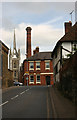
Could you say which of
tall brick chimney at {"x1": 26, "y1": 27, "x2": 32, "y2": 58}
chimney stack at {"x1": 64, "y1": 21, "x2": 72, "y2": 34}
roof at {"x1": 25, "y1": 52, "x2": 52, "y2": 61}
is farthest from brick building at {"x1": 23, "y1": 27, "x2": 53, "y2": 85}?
chimney stack at {"x1": 64, "y1": 21, "x2": 72, "y2": 34}

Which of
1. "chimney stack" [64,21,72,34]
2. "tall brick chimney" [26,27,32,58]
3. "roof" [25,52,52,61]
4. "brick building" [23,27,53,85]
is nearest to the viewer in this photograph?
"chimney stack" [64,21,72,34]

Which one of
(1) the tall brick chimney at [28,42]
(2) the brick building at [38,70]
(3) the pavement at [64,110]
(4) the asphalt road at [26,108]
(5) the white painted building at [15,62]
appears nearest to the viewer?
(3) the pavement at [64,110]

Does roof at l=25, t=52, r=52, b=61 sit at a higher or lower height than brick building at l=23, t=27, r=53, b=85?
higher

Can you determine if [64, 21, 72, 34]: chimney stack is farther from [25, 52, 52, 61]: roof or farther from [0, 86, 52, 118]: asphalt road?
[25, 52, 52, 61]: roof

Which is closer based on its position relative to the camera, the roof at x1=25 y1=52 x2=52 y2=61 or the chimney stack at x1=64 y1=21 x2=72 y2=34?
the chimney stack at x1=64 y1=21 x2=72 y2=34

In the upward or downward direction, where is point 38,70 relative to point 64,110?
upward

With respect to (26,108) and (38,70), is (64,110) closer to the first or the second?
(26,108)

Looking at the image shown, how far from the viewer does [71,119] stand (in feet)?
30.8

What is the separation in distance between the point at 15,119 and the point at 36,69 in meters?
60.0

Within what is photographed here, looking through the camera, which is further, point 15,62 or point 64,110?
point 15,62

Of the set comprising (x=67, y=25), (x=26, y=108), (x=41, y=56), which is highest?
(x=67, y=25)

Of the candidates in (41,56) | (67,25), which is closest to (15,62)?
(41,56)

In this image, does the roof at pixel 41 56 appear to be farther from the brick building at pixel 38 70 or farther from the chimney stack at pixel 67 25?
the chimney stack at pixel 67 25

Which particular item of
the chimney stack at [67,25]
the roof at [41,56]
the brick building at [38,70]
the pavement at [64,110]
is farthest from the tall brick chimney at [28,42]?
the pavement at [64,110]
